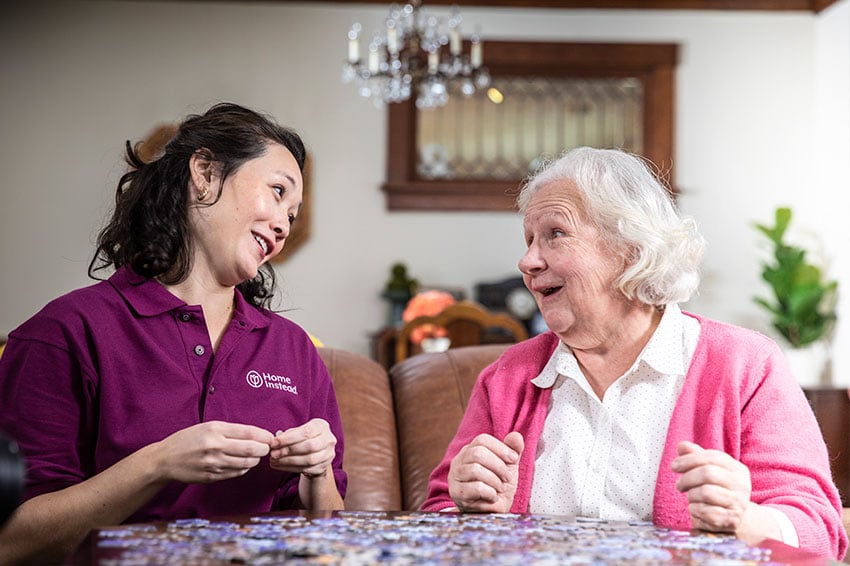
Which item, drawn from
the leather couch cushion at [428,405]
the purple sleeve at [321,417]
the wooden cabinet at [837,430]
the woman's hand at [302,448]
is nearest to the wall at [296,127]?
the leather couch cushion at [428,405]

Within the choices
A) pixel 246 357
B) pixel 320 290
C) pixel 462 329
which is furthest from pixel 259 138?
pixel 320 290

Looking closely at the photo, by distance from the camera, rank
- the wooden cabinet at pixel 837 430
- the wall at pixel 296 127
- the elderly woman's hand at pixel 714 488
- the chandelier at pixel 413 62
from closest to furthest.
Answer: the elderly woman's hand at pixel 714 488
the wooden cabinet at pixel 837 430
the chandelier at pixel 413 62
the wall at pixel 296 127

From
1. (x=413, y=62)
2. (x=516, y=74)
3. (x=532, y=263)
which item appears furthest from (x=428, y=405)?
(x=516, y=74)

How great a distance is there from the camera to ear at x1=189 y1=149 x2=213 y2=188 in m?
1.91

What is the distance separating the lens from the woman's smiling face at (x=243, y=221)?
1854mm

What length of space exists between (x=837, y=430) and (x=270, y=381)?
1528 mm

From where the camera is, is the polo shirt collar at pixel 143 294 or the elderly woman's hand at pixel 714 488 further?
the polo shirt collar at pixel 143 294

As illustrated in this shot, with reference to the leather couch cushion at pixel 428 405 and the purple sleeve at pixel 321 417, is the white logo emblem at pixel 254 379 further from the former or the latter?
the leather couch cushion at pixel 428 405

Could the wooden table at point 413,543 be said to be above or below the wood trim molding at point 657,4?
below

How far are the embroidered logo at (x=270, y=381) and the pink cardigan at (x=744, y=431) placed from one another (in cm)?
34

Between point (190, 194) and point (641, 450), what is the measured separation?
958 mm

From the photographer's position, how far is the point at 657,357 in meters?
1.86

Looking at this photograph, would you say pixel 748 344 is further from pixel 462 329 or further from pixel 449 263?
pixel 449 263

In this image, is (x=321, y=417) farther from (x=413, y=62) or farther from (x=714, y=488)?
(x=413, y=62)
